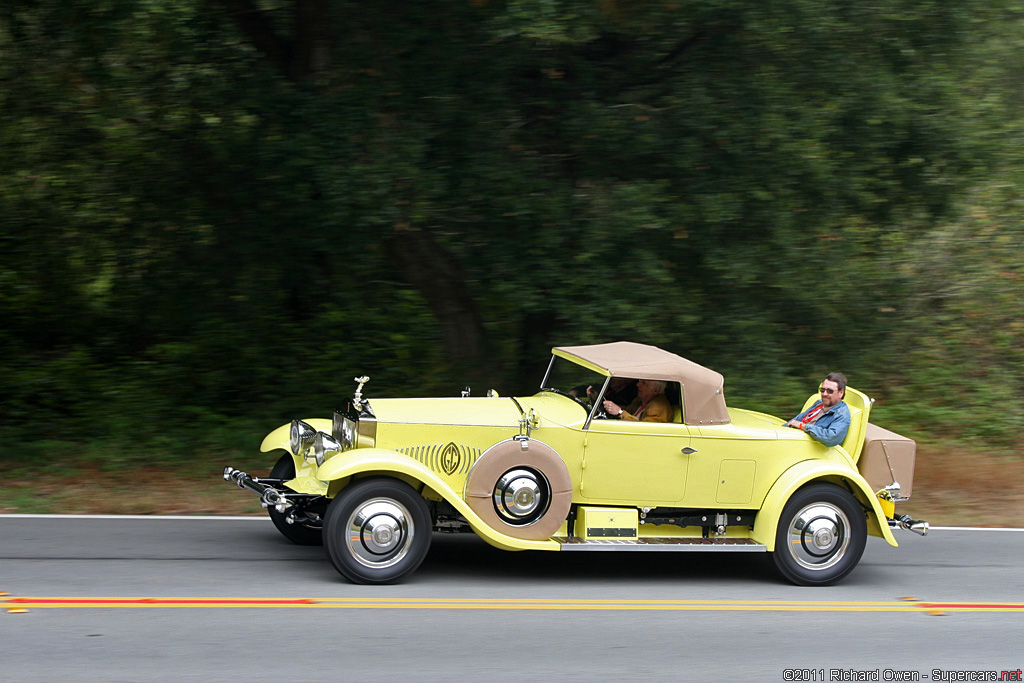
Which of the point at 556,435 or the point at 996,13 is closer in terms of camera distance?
the point at 556,435

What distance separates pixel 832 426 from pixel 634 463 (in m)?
1.57

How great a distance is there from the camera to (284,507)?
7180mm

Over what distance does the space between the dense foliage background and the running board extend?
4.38m

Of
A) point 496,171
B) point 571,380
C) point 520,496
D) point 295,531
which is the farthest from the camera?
point 496,171

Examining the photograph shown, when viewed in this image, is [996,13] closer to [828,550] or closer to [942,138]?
[942,138]

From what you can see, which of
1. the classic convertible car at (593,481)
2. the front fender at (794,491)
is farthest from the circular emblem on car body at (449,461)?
the front fender at (794,491)

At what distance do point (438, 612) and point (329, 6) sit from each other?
7277 mm

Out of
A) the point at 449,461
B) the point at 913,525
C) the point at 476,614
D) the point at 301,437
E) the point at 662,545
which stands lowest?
the point at 476,614

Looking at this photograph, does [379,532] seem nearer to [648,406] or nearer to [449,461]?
[449,461]

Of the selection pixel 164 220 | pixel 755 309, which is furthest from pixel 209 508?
pixel 755 309

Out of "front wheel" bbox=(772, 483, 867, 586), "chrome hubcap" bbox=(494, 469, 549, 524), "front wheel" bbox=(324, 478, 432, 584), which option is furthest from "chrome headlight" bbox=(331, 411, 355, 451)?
"front wheel" bbox=(772, 483, 867, 586)

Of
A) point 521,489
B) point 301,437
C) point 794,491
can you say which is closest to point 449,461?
point 521,489

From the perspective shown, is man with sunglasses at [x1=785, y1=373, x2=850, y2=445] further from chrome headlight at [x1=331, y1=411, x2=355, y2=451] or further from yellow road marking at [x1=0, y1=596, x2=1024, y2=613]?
chrome headlight at [x1=331, y1=411, x2=355, y2=451]

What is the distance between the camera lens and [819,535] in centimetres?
755
